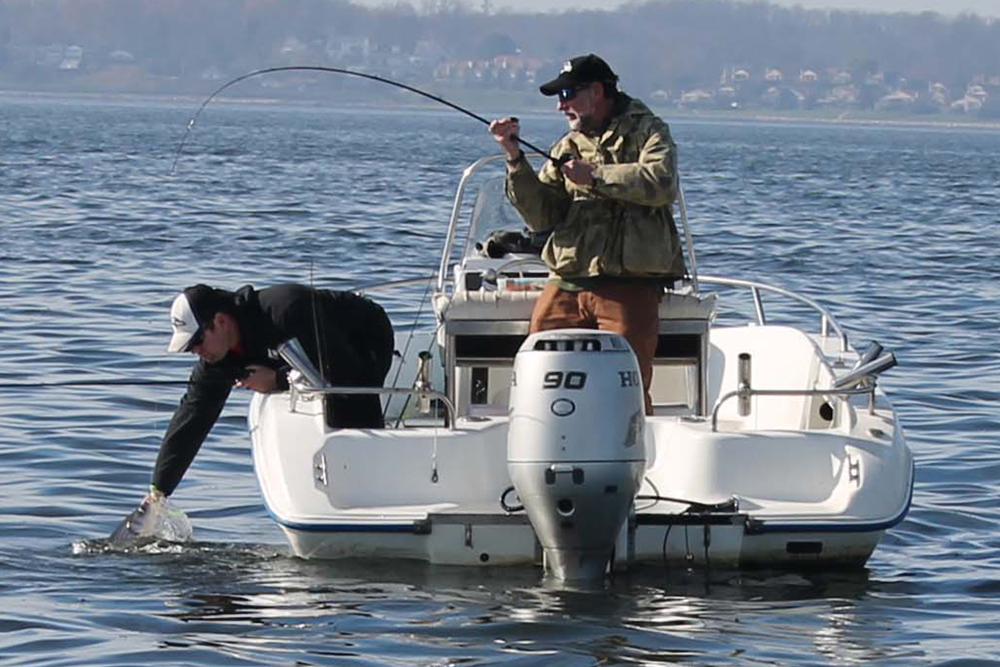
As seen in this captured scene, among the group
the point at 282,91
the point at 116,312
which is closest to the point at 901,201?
the point at 116,312

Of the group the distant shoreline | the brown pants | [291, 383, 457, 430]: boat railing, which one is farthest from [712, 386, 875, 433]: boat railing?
the distant shoreline

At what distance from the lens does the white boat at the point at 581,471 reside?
743 centimetres

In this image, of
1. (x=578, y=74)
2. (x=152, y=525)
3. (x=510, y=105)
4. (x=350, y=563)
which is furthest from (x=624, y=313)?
(x=510, y=105)

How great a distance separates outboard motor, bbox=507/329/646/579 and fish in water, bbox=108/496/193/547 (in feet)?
6.64

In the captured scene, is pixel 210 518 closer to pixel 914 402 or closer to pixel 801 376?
pixel 801 376

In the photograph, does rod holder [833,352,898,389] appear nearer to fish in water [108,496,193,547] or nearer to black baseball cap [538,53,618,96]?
black baseball cap [538,53,618,96]

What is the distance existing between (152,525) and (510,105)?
151 metres

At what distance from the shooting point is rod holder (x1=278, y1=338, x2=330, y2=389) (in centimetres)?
841

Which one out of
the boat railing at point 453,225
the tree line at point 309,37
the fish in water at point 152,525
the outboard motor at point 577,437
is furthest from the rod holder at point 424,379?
the tree line at point 309,37

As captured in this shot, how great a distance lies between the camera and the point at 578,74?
846 centimetres

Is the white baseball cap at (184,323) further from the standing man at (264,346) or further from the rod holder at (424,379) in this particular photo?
the rod holder at (424,379)

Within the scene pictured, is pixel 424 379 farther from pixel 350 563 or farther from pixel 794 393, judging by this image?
pixel 794 393

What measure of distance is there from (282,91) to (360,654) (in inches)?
6768

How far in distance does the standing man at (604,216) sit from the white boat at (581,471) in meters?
0.49
